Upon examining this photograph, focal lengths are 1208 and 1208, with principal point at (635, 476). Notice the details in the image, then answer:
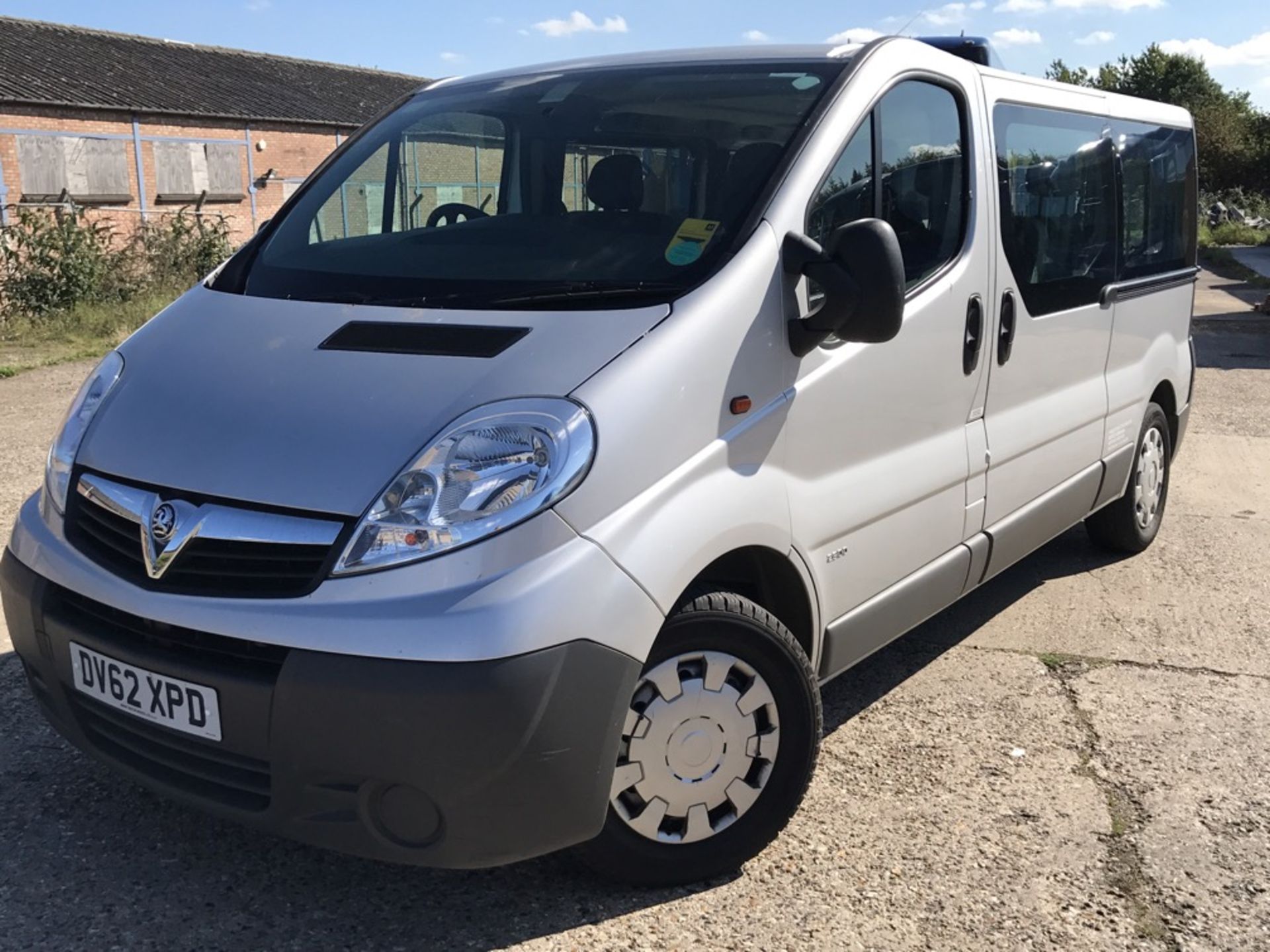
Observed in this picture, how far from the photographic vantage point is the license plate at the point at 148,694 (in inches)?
94.6

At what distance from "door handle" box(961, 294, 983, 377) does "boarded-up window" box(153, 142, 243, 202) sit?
89.3 ft

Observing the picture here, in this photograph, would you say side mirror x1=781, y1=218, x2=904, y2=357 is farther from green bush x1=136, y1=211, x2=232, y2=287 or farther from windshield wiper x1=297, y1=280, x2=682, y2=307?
green bush x1=136, y1=211, x2=232, y2=287

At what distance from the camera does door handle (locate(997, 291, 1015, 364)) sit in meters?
3.79

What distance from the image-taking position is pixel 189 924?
105 inches

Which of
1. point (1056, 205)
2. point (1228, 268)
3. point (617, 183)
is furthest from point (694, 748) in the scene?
point (1228, 268)

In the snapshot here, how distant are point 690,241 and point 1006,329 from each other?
1.39 metres

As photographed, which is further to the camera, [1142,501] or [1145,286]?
[1142,501]

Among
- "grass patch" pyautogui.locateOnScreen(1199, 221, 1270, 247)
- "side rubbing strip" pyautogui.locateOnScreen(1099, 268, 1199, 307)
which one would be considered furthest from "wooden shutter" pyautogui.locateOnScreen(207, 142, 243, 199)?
"side rubbing strip" pyautogui.locateOnScreen(1099, 268, 1199, 307)

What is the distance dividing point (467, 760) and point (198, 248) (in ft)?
51.8

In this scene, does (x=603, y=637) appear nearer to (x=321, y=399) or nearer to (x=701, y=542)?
(x=701, y=542)

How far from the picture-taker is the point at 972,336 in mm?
3621

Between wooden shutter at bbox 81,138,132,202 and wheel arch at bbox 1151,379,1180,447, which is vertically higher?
wooden shutter at bbox 81,138,132,202

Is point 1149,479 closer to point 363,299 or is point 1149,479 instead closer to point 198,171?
point 363,299

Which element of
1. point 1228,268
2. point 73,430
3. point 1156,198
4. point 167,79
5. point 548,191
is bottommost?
point 1228,268
